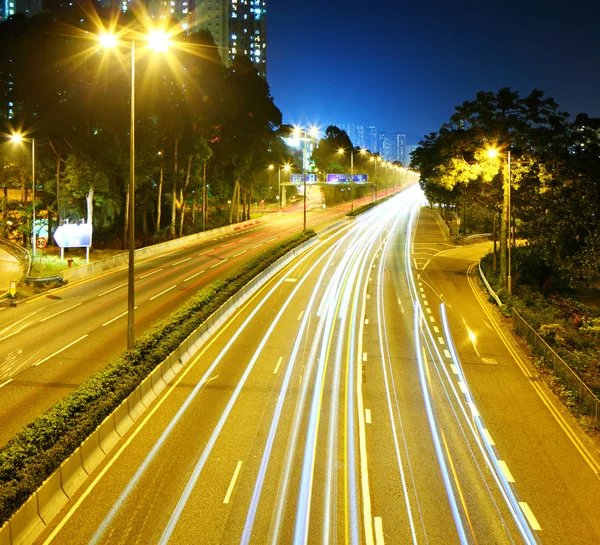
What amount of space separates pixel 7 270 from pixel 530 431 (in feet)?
115

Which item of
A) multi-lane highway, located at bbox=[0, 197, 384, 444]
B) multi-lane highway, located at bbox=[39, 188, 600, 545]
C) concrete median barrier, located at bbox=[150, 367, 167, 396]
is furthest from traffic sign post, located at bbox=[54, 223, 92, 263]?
concrete median barrier, located at bbox=[150, 367, 167, 396]

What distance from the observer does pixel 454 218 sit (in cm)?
9300

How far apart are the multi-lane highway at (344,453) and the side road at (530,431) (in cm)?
5

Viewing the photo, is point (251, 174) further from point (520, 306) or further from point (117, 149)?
point (520, 306)

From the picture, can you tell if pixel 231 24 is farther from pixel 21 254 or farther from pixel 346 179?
pixel 21 254

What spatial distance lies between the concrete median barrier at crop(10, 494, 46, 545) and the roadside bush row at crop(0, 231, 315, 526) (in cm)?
13

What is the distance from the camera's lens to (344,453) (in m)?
13.5

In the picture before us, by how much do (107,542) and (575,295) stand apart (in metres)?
41.0

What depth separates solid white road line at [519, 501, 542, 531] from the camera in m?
10.6

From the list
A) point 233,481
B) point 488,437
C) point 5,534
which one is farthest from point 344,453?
point 5,534

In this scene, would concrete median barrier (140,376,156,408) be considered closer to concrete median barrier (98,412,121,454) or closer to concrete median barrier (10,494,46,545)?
concrete median barrier (98,412,121,454)

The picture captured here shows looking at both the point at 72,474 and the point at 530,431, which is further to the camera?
the point at 530,431

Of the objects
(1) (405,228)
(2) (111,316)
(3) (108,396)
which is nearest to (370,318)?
(2) (111,316)

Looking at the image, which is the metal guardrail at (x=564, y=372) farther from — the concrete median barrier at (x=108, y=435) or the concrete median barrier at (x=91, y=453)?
the concrete median barrier at (x=91, y=453)
